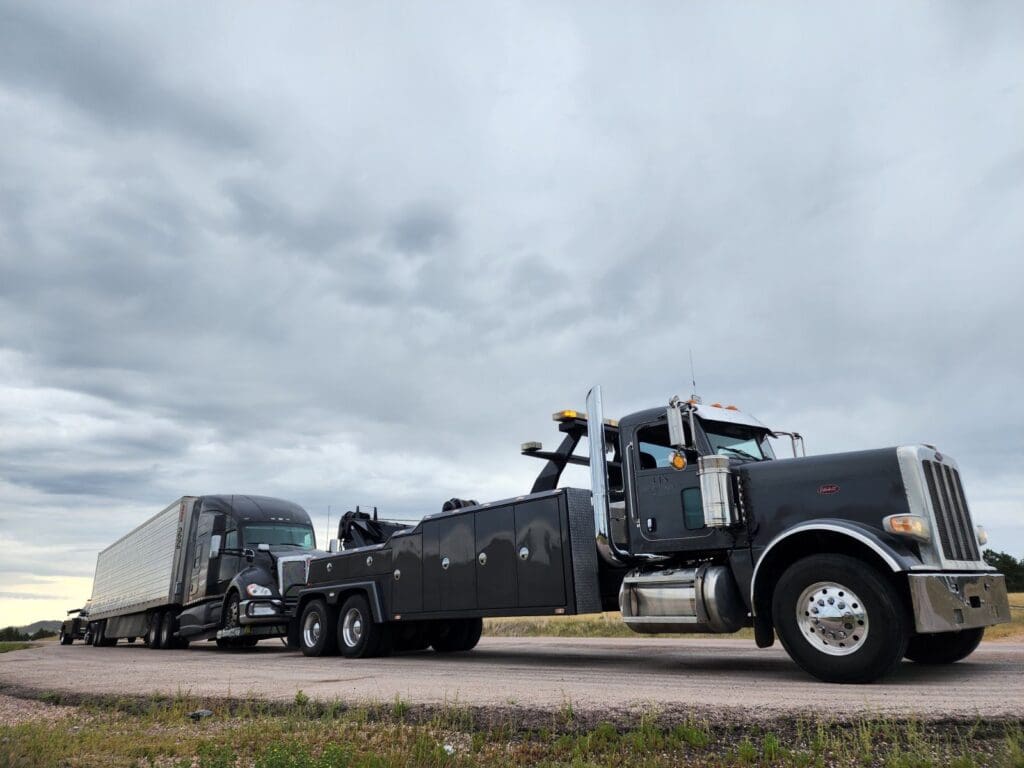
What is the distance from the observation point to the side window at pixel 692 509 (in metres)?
9.07

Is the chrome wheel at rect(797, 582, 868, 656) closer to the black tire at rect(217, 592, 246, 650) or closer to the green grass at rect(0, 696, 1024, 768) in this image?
the green grass at rect(0, 696, 1024, 768)

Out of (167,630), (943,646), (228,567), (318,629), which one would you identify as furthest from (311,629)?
(943,646)

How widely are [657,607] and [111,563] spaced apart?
86.1 ft

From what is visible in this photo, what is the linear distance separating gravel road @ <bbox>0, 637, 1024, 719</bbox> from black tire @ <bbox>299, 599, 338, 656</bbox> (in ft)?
1.35

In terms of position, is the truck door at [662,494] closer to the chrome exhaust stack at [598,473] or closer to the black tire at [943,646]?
the chrome exhaust stack at [598,473]

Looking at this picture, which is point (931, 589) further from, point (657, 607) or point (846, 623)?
point (657, 607)

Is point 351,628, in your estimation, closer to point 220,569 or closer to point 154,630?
point 220,569

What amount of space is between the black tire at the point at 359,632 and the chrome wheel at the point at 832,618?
300 inches

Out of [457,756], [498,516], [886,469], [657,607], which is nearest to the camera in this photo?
[457,756]

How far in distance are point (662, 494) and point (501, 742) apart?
15.0 ft

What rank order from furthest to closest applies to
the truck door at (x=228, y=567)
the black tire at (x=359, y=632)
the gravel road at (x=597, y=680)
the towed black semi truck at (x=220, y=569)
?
the truck door at (x=228, y=567)
the towed black semi truck at (x=220, y=569)
the black tire at (x=359, y=632)
the gravel road at (x=597, y=680)

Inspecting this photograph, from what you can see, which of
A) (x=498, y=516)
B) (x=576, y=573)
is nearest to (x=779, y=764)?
(x=576, y=573)

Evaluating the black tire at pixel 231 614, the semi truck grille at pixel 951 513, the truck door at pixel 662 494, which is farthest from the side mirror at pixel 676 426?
the black tire at pixel 231 614

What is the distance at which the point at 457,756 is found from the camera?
199 inches
